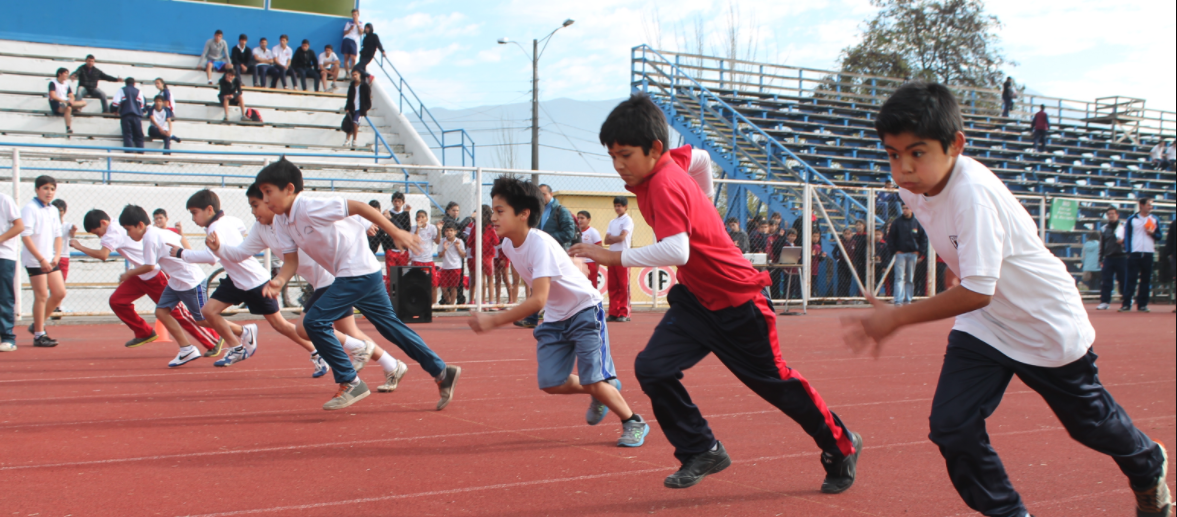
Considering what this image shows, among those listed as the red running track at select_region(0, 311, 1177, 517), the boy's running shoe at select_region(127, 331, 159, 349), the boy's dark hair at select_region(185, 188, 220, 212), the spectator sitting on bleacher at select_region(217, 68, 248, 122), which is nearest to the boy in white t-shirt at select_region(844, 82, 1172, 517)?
the red running track at select_region(0, 311, 1177, 517)

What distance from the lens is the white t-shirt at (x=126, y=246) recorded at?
30.2 ft

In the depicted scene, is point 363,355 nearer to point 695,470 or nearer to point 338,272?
point 338,272

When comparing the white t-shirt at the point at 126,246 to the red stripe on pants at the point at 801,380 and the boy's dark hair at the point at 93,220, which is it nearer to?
the boy's dark hair at the point at 93,220

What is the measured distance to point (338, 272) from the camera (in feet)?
19.6

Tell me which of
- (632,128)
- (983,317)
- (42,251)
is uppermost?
(632,128)

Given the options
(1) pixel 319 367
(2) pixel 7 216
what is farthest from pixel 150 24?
(1) pixel 319 367

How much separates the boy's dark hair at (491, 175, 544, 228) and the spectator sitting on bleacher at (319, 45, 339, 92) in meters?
19.7

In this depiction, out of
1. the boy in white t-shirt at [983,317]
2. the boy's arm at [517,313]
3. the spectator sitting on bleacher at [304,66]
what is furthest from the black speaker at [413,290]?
the spectator sitting on bleacher at [304,66]

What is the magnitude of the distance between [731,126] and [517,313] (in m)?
21.5

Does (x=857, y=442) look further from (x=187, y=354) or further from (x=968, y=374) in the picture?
(x=187, y=354)

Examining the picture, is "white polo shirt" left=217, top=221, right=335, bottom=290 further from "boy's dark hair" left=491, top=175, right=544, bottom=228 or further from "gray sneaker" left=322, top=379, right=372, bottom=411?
"boy's dark hair" left=491, top=175, right=544, bottom=228

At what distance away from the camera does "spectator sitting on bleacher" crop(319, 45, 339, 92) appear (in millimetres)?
23297

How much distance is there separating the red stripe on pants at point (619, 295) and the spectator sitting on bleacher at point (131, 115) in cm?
1112

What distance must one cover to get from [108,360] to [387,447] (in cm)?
540
